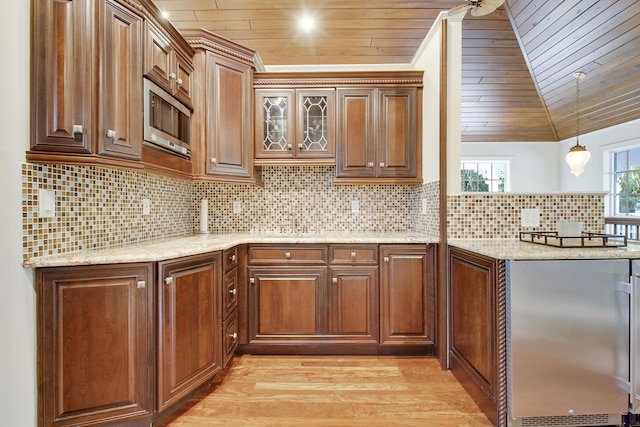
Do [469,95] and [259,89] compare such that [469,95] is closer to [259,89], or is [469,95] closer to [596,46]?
[596,46]

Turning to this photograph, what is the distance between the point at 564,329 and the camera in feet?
5.19

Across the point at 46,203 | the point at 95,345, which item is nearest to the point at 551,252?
the point at 95,345

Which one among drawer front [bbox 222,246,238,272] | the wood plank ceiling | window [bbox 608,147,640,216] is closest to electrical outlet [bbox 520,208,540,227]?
the wood plank ceiling

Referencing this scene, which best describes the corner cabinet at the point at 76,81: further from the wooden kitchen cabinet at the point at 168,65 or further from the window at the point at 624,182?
the window at the point at 624,182

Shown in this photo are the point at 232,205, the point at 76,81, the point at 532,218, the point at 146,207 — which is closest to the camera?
the point at 76,81

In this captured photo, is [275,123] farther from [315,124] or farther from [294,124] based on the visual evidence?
[315,124]

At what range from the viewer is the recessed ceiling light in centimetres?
277

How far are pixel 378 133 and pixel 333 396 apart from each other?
2.08 m

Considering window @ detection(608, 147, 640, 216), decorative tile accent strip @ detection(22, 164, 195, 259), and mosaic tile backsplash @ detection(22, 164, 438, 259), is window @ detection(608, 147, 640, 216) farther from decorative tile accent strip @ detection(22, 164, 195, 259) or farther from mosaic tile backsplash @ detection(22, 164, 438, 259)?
decorative tile accent strip @ detection(22, 164, 195, 259)

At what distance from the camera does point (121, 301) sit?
5.10 feet

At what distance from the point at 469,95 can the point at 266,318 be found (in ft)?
14.0

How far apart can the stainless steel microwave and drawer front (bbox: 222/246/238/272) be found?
2.57 feet

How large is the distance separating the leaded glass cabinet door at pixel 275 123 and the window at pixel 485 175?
4384 mm

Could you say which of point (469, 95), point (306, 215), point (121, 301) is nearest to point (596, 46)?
point (469, 95)
